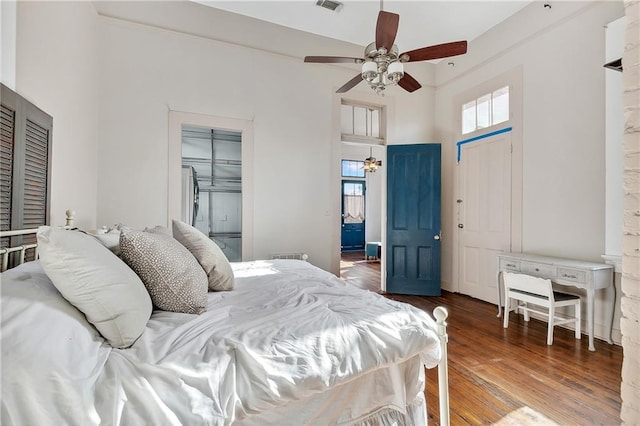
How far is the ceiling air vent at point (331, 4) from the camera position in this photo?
11.3ft

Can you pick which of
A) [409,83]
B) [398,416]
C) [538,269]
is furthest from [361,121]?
[398,416]

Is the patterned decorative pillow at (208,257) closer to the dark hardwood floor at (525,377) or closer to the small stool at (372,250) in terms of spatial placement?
the dark hardwood floor at (525,377)

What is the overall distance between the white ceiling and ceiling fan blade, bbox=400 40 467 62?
1.41 metres

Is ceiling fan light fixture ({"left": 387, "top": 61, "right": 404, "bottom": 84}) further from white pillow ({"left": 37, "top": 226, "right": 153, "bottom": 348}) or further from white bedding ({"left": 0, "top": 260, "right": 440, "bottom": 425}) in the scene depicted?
white pillow ({"left": 37, "top": 226, "right": 153, "bottom": 348})

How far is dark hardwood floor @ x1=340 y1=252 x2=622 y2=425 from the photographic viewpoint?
170 cm

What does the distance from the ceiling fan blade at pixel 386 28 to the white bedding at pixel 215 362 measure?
1917 millimetres

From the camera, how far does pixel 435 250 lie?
14.3 ft

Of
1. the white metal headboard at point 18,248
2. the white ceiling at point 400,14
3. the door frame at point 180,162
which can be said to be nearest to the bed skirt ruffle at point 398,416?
the white metal headboard at point 18,248

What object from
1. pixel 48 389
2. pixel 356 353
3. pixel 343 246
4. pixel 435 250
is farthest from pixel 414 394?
pixel 343 246

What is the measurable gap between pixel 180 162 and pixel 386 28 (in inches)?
A: 102

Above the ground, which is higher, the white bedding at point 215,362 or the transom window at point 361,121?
the transom window at point 361,121

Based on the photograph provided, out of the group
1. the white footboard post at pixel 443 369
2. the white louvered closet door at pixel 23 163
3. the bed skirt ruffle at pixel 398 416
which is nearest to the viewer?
the bed skirt ruffle at pixel 398 416

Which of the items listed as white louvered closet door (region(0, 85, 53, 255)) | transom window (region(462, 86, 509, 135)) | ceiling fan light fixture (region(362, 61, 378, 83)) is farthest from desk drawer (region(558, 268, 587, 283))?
white louvered closet door (region(0, 85, 53, 255))

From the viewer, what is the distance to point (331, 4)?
3.47 metres
